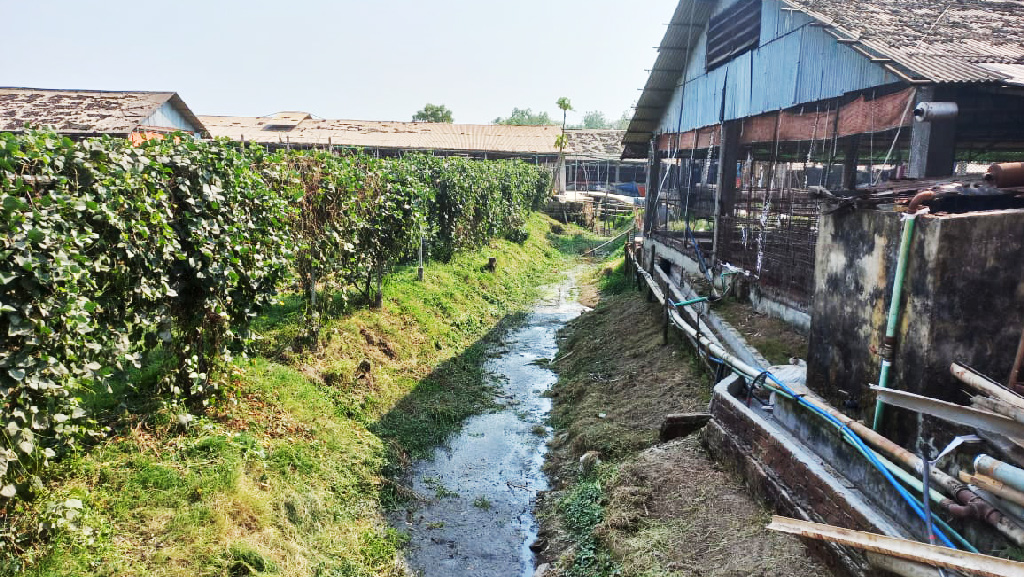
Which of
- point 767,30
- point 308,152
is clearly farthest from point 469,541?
→ point 767,30

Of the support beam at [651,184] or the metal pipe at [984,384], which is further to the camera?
the support beam at [651,184]

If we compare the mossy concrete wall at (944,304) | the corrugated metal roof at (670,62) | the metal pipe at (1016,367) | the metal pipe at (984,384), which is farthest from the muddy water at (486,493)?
the corrugated metal roof at (670,62)

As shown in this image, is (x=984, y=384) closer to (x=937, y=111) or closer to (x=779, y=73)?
(x=937, y=111)

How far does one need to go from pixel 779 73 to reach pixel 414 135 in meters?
31.9

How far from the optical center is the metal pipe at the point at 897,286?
4.52 m

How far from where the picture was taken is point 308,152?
9805mm

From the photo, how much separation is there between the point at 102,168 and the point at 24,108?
81.4 feet

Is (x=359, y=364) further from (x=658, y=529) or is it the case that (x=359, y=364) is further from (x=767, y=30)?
(x=767, y=30)

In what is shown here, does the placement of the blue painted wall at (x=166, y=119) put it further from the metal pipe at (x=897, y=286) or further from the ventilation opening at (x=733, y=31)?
the metal pipe at (x=897, y=286)

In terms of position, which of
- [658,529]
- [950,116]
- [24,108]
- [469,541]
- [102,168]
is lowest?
[469,541]

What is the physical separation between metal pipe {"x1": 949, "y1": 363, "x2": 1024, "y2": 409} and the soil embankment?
1599 mm

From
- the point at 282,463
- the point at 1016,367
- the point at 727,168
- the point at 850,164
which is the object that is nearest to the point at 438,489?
the point at 282,463

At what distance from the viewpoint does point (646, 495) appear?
6.27 metres

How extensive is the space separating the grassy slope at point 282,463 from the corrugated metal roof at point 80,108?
58.4 ft
